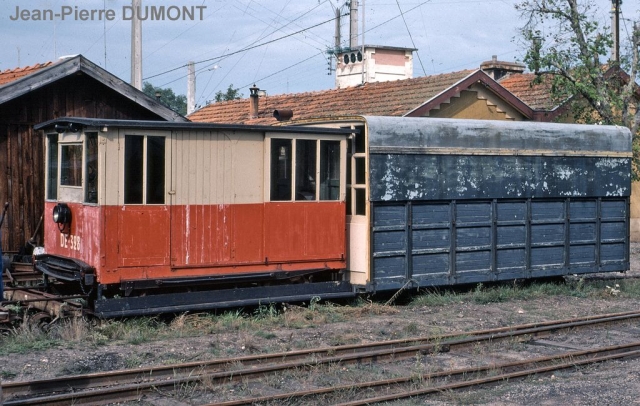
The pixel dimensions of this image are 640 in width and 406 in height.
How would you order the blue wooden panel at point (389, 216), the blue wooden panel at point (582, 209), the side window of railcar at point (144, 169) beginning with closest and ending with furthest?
the side window of railcar at point (144, 169)
the blue wooden panel at point (389, 216)
the blue wooden panel at point (582, 209)

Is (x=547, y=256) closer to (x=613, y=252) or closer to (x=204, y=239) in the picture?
(x=613, y=252)

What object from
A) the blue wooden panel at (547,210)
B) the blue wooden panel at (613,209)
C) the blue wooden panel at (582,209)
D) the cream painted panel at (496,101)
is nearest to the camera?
the blue wooden panel at (547,210)

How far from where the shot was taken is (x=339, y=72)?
26984 mm

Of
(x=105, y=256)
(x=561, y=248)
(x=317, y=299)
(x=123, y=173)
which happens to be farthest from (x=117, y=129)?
(x=561, y=248)

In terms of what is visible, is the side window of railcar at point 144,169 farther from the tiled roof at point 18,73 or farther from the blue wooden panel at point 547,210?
the blue wooden panel at point 547,210

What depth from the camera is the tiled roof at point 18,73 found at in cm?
1453

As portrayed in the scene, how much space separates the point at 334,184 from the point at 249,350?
3578 mm

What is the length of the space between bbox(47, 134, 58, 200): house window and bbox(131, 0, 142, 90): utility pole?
4880mm

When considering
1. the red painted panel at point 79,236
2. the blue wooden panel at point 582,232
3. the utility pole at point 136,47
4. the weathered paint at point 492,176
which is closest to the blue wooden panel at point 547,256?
the blue wooden panel at point 582,232

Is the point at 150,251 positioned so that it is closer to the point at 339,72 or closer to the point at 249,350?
the point at 249,350

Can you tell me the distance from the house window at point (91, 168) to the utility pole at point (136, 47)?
238 inches

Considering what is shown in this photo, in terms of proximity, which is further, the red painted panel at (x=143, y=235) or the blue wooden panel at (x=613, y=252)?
the blue wooden panel at (x=613, y=252)

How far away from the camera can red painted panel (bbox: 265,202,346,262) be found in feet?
38.3

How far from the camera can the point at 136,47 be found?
656 inches
